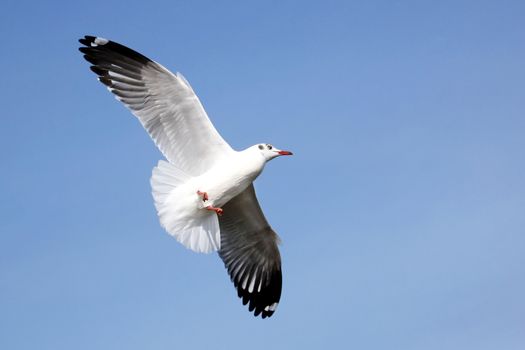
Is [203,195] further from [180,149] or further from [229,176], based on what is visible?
[180,149]

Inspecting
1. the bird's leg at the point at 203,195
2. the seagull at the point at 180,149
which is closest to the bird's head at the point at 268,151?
the seagull at the point at 180,149

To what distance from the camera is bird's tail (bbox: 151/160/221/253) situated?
10.0 metres

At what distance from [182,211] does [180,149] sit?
72cm

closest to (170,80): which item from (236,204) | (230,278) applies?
(236,204)

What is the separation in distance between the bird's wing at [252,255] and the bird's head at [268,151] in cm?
100

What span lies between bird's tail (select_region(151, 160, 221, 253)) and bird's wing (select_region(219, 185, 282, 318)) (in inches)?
36.4

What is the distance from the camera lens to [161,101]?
32.9ft

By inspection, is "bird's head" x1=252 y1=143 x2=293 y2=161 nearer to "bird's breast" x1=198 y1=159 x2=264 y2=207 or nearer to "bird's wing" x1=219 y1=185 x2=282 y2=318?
"bird's breast" x1=198 y1=159 x2=264 y2=207

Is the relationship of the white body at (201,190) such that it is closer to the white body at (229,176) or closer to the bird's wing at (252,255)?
the white body at (229,176)

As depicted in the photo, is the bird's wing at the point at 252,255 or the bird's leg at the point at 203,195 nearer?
the bird's leg at the point at 203,195

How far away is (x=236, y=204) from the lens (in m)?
11.0

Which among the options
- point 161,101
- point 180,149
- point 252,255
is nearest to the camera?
point 161,101

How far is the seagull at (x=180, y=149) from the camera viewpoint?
10.0 m

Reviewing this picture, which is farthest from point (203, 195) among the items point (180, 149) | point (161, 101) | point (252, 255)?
point (252, 255)
